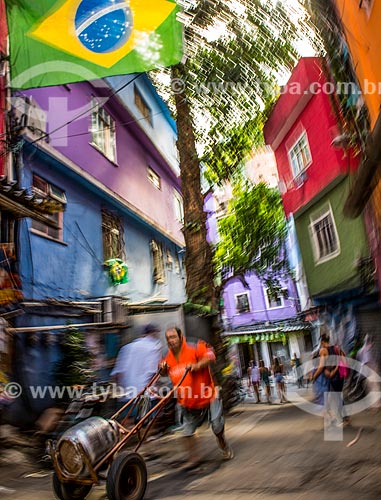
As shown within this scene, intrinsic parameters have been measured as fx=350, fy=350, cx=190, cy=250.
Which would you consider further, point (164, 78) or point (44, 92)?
point (44, 92)

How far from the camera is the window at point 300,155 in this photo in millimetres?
875

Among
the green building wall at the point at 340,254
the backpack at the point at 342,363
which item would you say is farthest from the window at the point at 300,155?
the backpack at the point at 342,363

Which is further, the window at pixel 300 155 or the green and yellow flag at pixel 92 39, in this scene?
the green and yellow flag at pixel 92 39

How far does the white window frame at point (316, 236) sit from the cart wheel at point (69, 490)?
63.7 inches

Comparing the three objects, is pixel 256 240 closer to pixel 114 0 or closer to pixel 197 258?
A: pixel 197 258

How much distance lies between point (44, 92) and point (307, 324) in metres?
2.65

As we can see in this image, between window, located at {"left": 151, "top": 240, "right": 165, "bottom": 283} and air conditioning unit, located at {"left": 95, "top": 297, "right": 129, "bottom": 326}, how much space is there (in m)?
0.28

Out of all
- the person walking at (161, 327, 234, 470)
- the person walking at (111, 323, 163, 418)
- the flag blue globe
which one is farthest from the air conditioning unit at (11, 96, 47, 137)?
the person walking at (161, 327, 234, 470)

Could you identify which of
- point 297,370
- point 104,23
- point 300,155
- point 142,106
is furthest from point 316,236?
point 104,23

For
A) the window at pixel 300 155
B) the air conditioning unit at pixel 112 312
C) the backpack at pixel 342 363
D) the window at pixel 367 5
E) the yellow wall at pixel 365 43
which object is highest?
the window at pixel 367 5

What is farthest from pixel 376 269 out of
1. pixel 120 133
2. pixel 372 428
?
pixel 120 133

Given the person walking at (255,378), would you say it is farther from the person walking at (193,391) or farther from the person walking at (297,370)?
the person walking at (193,391)

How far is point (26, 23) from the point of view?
8.65ft

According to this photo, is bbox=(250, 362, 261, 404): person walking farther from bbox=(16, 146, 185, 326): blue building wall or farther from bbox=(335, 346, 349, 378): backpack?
bbox=(16, 146, 185, 326): blue building wall
